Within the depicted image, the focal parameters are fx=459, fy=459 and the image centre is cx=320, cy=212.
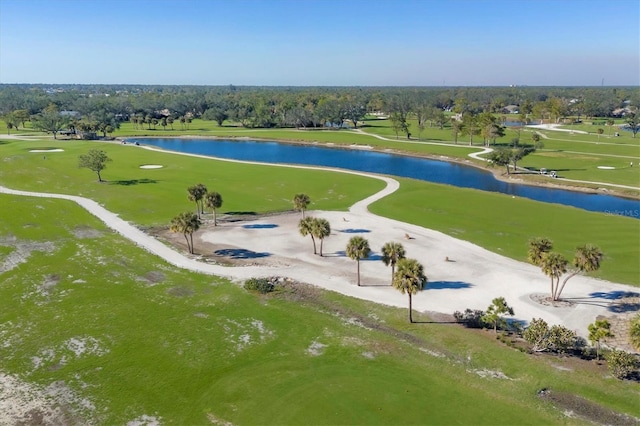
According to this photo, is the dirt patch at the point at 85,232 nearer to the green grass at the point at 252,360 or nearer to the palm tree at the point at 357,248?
the green grass at the point at 252,360

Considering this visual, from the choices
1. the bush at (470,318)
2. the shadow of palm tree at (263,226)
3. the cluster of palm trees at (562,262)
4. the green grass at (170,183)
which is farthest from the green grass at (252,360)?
the green grass at (170,183)

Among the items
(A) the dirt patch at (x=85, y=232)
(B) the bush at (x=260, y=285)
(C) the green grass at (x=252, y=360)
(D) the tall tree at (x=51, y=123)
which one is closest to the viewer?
(C) the green grass at (x=252, y=360)

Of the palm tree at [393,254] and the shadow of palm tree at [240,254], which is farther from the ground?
the palm tree at [393,254]

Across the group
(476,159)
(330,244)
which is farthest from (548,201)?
(330,244)

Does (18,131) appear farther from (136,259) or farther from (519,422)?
(519,422)

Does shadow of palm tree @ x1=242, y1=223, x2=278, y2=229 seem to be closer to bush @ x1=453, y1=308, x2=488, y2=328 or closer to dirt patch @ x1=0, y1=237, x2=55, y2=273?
dirt patch @ x1=0, y1=237, x2=55, y2=273

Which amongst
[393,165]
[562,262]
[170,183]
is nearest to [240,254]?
[562,262]
